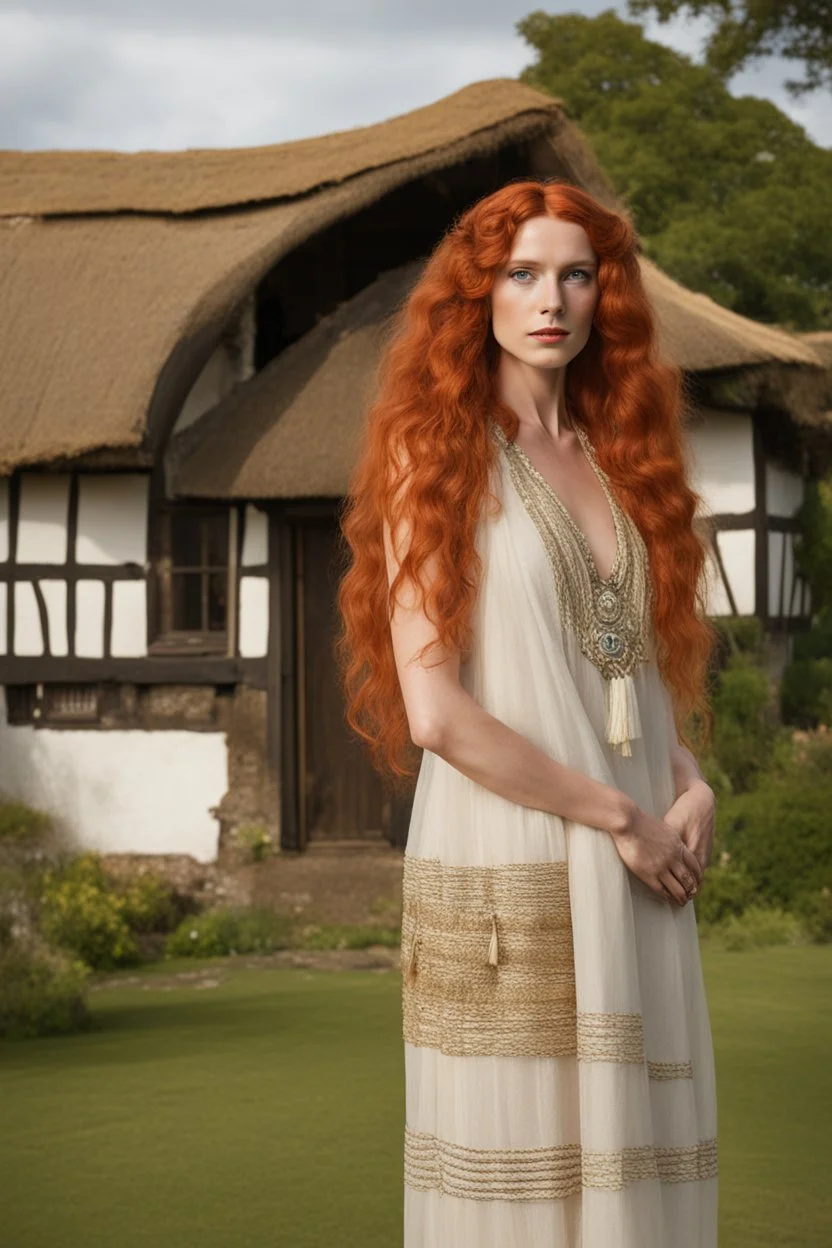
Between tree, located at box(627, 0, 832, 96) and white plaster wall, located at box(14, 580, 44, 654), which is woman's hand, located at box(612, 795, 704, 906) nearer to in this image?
white plaster wall, located at box(14, 580, 44, 654)

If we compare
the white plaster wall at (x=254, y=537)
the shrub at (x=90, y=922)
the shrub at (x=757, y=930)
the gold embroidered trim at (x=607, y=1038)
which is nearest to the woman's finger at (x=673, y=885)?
the gold embroidered trim at (x=607, y=1038)

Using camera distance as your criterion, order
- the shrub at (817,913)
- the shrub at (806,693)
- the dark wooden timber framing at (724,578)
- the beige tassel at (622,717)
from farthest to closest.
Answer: the shrub at (806,693) → the dark wooden timber framing at (724,578) → the shrub at (817,913) → the beige tassel at (622,717)

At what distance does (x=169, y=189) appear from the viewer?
1661 centimetres

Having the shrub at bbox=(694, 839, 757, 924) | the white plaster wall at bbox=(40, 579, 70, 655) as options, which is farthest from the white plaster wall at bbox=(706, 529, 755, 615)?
the white plaster wall at bbox=(40, 579, 70, 655)

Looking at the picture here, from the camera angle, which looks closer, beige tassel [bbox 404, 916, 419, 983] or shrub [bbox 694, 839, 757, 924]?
beige tassel [bbox 404, 916, 419, 983]

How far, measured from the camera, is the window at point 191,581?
48.9ft

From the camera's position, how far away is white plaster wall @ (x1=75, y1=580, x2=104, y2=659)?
1499 cm

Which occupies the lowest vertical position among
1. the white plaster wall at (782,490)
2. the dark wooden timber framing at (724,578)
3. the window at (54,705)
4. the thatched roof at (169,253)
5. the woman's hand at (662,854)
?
the woman's hand at (662,854)

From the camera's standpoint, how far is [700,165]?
30828 millimetres

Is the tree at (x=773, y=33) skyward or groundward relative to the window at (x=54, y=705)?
skyward

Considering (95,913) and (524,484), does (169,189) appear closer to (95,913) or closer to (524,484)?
(95,913)

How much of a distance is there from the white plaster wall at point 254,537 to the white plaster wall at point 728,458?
3.69 meters

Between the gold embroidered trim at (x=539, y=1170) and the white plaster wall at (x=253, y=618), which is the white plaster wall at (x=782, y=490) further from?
the gold embroidered trim at (x=539, y=1170)

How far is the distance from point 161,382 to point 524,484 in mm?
11021
